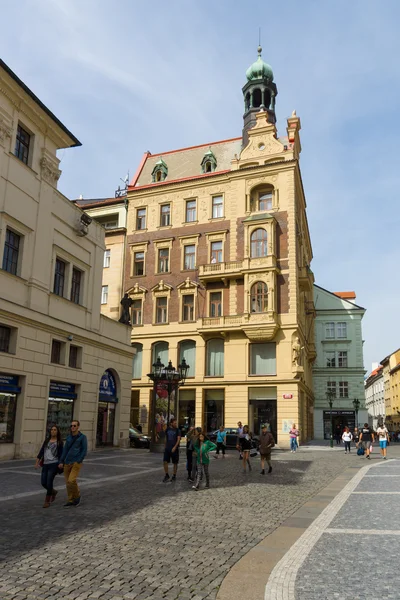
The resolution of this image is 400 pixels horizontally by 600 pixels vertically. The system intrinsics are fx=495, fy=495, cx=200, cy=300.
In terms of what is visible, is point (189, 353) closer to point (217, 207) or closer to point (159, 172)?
point (217, 207)

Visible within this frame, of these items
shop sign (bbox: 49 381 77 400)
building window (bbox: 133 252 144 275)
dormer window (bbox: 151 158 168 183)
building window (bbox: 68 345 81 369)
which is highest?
dormer window (bbox: 151 158 168 183)

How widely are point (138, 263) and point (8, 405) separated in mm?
26701

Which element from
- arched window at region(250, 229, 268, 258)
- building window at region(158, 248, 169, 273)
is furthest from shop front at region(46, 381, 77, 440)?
building window at region(158, 248, 169, 273)

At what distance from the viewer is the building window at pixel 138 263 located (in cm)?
4425

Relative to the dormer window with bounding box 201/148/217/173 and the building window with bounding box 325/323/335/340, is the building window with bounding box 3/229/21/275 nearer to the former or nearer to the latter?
the dormer window with bounding box 201/148/217/173

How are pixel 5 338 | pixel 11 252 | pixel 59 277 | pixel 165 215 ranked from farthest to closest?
pixel 165 215 < pixel 59 277 < pixel 11 252 < pixel 5 338

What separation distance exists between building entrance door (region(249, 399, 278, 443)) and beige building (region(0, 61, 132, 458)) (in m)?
13.5

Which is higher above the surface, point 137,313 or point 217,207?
point 217,207

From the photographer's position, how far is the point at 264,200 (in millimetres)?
40969

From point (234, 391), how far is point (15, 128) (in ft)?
81.3

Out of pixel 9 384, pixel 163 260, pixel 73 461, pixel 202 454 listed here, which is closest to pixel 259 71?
pixel 163 260

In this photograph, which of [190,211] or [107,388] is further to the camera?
[190,211]

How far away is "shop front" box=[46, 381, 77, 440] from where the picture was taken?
838 inches

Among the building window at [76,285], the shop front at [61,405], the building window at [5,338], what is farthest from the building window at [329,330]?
the building window at [5,338]
